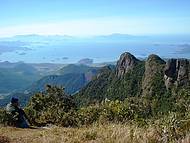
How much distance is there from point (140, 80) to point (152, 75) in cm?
459

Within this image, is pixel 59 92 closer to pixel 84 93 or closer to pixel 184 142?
pixel 184 142

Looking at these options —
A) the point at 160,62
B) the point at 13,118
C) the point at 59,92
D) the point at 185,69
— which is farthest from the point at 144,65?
the point at 13,118

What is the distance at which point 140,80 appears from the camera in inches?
3627

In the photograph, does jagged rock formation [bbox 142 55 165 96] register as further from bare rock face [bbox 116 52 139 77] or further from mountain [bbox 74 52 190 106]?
bare rock face [bbox 116 52 139 77]

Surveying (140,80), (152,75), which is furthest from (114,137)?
(140,80)

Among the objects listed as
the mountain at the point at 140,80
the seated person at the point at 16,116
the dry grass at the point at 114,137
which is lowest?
the mountain at the point at 140,80

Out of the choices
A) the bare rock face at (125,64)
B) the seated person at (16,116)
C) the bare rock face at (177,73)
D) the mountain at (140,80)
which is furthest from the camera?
the bare rock face at (125,64)

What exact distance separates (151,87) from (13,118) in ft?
235

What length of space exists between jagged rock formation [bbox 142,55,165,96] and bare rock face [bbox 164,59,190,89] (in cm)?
194

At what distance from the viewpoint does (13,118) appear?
1045cm

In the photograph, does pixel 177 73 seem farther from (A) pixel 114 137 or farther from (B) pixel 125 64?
(A) pixel 114 137

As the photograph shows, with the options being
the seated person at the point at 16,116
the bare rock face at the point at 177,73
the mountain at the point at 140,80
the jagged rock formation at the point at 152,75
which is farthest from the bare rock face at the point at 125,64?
the seated person at the point at 16,116

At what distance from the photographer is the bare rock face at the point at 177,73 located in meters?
80.7

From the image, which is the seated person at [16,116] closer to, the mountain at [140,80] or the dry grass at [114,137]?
the dry grass at [114,137]
